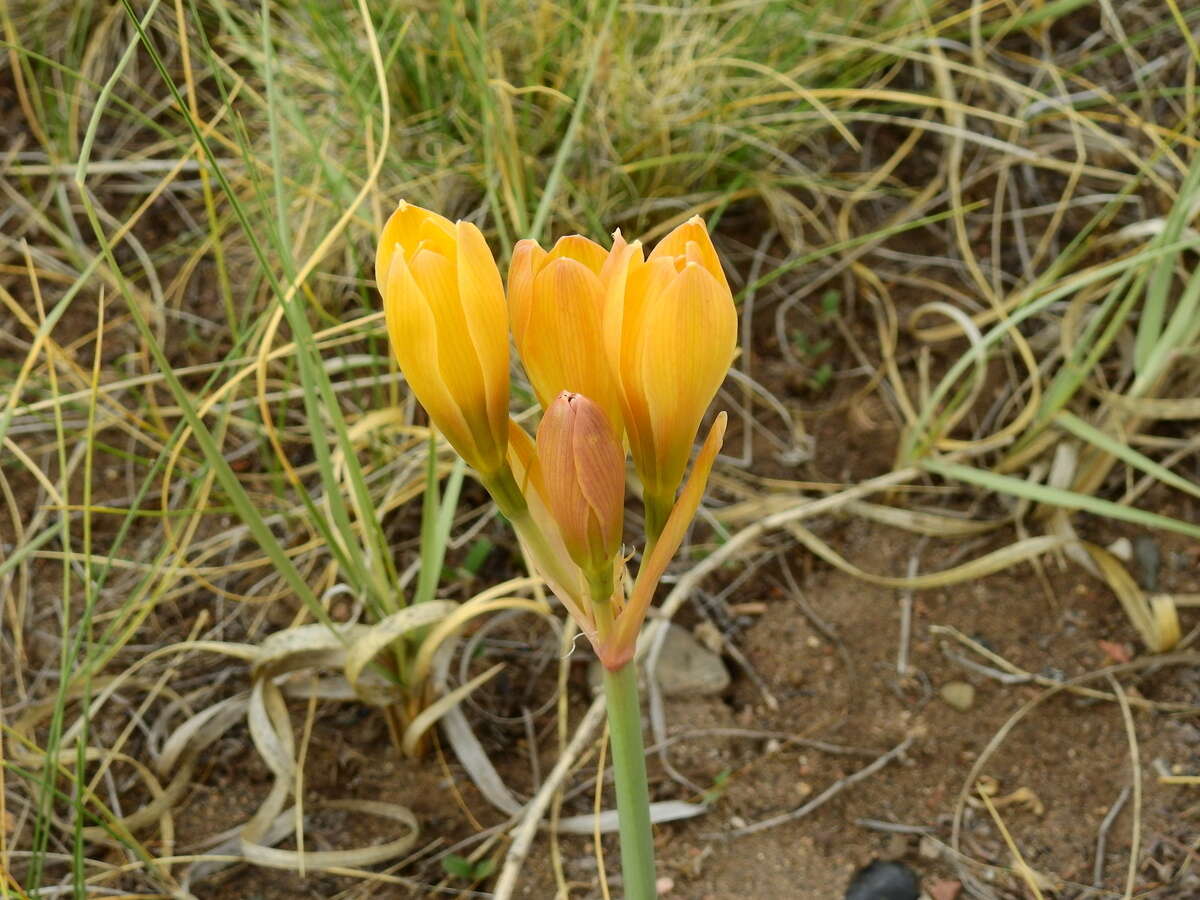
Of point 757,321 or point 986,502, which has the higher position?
point 757,321

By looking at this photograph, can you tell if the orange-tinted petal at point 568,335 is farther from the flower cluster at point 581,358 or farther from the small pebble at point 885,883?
the small pebble at point 885,883

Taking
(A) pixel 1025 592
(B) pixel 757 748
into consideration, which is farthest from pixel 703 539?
(A) pixel 1025 592

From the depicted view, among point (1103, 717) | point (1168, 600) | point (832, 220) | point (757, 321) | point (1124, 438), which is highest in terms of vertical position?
point (832, 220)

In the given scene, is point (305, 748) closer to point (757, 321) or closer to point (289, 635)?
point (289, 635)

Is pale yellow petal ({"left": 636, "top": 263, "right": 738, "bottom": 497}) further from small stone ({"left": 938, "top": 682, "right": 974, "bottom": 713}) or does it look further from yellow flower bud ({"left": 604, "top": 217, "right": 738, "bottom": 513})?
small stone ({"left": 938, "top": 682, "right": 974, "bottom": 713})

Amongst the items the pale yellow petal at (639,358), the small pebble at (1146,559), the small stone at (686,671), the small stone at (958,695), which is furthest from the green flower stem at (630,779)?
the small pebble at (1146,559)

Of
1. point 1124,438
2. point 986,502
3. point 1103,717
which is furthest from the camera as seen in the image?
point 986,502
